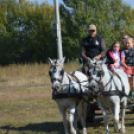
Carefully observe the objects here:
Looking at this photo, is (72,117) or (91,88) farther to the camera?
(72,117)

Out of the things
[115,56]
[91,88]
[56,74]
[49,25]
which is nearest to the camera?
[91,88]

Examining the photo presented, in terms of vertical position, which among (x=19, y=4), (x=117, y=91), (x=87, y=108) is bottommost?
(x=87, y=108)

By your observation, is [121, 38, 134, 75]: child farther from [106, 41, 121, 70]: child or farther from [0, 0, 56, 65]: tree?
[0, 0, 56, 65]: tree

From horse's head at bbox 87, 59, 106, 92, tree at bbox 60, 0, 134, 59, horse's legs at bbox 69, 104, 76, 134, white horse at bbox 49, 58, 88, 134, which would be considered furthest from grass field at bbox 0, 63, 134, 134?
tree at bbox 60, 0, 134, 59

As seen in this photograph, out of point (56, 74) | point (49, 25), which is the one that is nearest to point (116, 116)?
point (56, 74)

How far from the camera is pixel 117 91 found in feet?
23.2

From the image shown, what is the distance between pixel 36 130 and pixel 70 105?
1.81 metres

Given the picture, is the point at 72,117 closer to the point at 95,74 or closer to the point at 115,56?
the point at 95,74

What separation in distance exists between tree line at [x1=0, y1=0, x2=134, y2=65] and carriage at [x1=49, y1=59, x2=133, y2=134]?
26.4 metres

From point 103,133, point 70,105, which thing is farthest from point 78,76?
point 103,133

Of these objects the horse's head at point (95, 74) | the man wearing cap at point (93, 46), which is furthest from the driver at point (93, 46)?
the horse's head at point (95, 74)

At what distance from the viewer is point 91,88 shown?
6.37 metres

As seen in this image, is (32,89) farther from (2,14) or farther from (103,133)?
(2,14)

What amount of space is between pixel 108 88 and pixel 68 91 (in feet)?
3.01
